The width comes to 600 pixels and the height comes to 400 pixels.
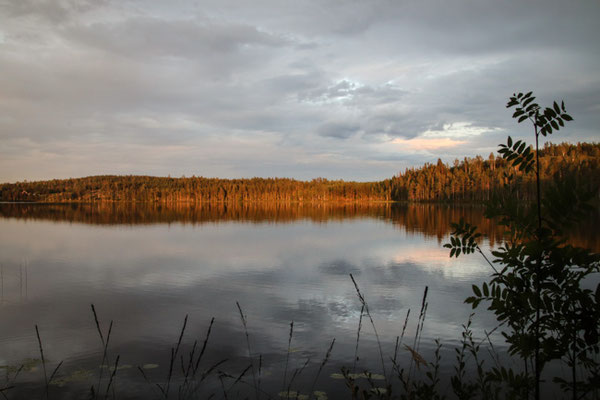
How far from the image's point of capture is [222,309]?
44.5 ft

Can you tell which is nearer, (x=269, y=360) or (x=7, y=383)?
(x=7, y=383)

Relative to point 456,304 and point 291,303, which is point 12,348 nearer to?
point 291,303

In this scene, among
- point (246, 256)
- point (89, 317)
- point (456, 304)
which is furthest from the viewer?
point (246, 256)

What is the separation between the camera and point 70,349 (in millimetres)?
9836

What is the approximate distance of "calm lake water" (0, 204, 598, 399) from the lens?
28.3ft

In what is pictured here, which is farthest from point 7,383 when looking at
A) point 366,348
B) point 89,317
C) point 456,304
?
point 456,304

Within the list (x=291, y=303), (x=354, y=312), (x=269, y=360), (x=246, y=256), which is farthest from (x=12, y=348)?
(x=246, y=256)

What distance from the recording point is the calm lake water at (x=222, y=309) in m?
8.62

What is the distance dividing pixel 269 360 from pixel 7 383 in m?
5.27

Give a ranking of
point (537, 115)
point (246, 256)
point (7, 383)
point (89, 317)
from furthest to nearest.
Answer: point (246, 256)
point (89, 317)
point (7, 383)
point (537, 115)

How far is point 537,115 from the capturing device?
400cm

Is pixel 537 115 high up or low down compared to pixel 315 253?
up

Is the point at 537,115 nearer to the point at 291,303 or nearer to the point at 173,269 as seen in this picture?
the point at 291,303

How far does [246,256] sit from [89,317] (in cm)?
1406
